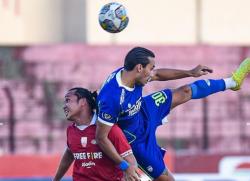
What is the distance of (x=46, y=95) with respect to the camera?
16.3m

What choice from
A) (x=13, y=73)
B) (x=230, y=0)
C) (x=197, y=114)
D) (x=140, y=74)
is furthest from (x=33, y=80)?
(x=140, y=74)

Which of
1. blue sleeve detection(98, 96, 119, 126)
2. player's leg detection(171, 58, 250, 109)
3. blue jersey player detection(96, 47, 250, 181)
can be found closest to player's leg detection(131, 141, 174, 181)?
blue jersey player detection(96, 47, 250, 181)

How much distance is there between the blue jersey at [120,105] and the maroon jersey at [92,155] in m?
0.16

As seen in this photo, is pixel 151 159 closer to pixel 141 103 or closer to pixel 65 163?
pixel 141 103

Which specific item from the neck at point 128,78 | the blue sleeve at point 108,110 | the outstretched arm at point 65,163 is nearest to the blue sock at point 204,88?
the neck at point 128,78

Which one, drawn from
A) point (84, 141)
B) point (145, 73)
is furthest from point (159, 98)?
point (84, 141)

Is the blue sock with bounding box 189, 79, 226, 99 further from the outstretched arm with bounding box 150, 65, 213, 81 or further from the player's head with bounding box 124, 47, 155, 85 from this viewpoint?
the player's head with bounding box 124, 47, 155, 85

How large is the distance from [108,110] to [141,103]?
0.70 metres

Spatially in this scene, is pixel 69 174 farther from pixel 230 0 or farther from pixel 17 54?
pixel 230 0

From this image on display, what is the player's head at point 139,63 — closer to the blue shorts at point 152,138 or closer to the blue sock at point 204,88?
the blue shorts at point 152,138

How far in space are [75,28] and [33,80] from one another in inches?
111

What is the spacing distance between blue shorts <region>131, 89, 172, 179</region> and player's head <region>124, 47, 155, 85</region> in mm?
562

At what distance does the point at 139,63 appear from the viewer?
9703mm

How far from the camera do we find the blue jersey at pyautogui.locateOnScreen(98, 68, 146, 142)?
9539 millimetres
